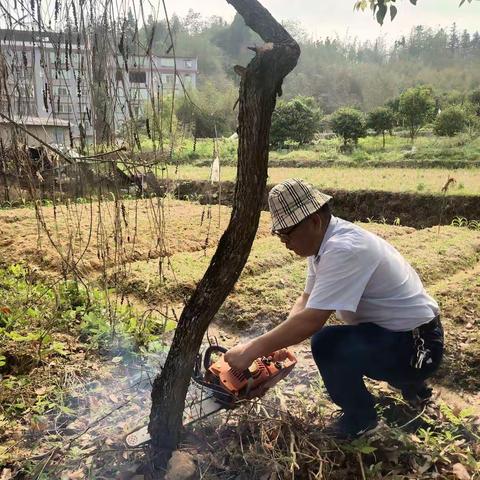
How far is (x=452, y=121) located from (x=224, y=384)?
22.0 meters

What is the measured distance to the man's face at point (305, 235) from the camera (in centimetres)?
214

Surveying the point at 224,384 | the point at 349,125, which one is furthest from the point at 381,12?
the point at 349,125

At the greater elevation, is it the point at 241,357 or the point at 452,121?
the point at 452,121

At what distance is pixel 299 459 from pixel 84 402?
1278 millimetres

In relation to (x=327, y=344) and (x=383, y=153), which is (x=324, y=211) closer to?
(x=327, y=344)

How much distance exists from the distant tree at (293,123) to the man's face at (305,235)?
22985 millimetres

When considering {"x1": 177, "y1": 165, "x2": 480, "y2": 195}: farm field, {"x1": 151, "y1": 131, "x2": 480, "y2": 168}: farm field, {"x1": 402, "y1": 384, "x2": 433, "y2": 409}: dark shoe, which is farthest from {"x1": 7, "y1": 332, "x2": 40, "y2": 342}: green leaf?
{"x1": 151, "y1": 131, "x2": 480, "y2": 168}: farm field

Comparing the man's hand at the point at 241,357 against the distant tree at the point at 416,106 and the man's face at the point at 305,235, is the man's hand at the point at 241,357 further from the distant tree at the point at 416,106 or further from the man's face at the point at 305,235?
the distant tree at the point at 416,106

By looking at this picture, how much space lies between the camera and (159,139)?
94.0 inches

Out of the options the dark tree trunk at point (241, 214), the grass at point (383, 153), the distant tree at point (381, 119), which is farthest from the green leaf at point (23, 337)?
the distant tree at point (381, 119)

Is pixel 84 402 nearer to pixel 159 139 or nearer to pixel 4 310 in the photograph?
pixel 4 310

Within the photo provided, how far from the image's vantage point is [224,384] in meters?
2.34

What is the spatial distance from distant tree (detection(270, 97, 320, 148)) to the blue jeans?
22.9 metres

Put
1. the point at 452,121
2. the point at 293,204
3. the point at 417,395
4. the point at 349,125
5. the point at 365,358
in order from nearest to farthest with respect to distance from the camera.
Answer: the point at 293,204
the point at 365,358
the point at 417,395
the point at 452,121
the point at 349,125
